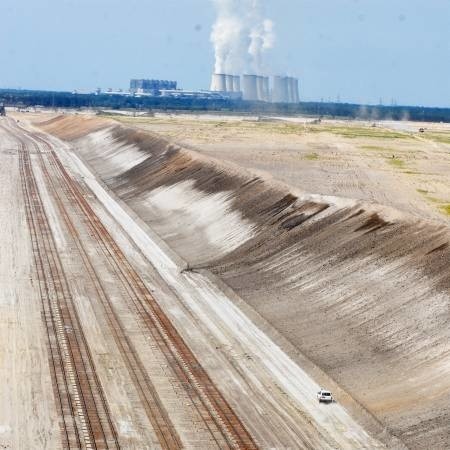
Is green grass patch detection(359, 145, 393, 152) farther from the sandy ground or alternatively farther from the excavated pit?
the excavated pit

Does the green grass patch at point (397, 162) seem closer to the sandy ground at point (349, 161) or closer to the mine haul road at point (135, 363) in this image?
the sandy ground at point (349, 161)

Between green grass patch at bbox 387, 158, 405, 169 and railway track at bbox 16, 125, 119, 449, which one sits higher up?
railway track at bbox 16, 125, 119, 449

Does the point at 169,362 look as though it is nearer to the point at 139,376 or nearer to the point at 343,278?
the point at 139,376

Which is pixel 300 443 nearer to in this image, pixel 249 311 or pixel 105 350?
pixel 105 350

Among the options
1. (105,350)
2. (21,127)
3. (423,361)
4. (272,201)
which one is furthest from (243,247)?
(21,127)

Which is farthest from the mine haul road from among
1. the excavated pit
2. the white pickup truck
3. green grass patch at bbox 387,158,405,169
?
green grass patch at bbox 387,158,405,169

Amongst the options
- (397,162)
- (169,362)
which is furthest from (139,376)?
(397,162)
